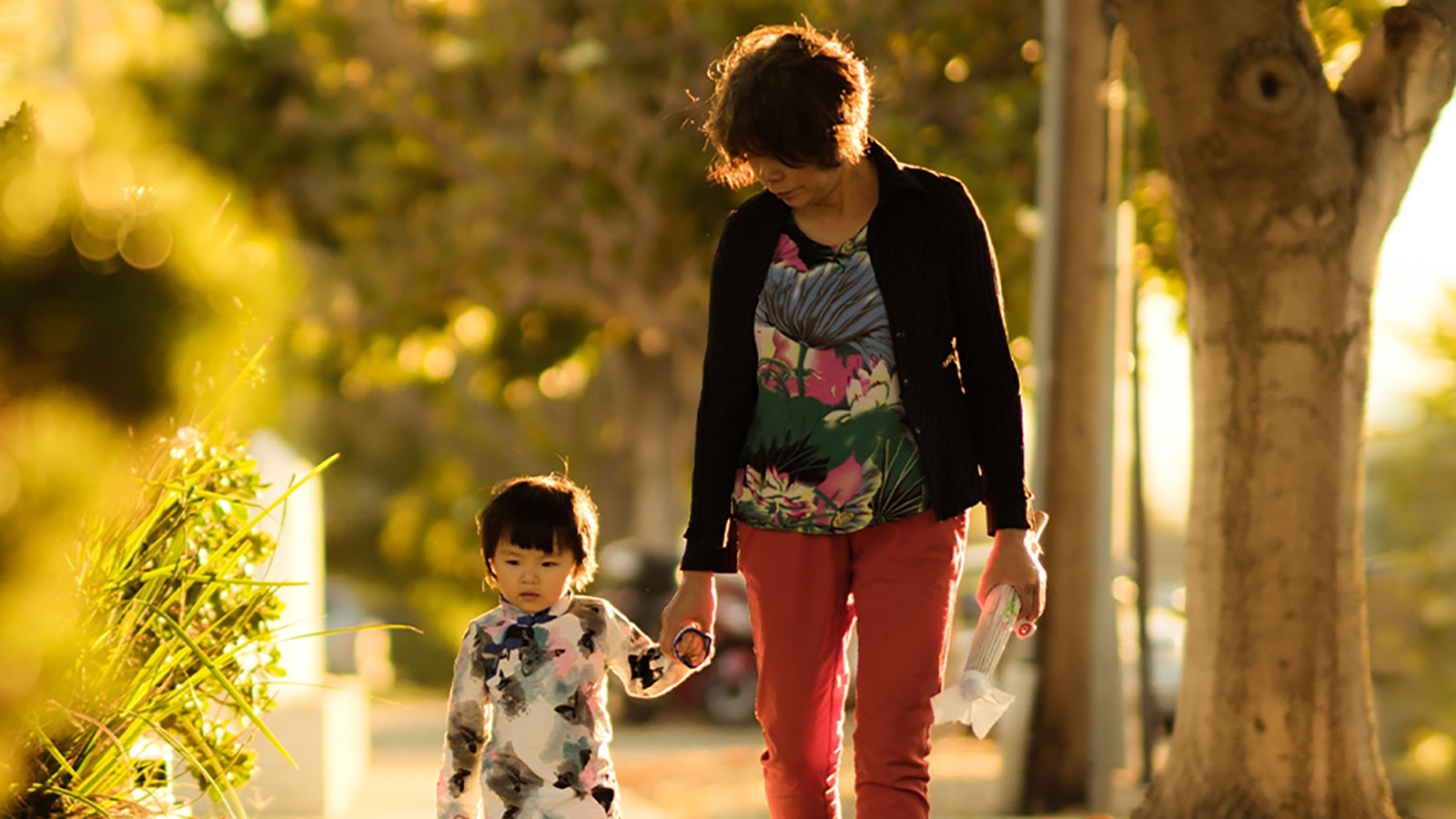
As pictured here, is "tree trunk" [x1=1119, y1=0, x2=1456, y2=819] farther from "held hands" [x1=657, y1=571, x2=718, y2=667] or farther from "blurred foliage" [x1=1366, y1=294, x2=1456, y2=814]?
"held hands" [x1=657, y1=571, x2=718, y2=667]

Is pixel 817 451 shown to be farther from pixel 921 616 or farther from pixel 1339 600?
pixel 1339 600

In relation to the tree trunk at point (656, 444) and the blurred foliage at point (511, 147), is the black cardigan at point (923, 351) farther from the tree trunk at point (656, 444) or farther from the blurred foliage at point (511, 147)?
the tree trunk at point (656, 444)

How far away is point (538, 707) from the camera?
12.0 feet

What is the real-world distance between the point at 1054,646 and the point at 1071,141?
2179 mm

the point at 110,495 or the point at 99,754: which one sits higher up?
the point at 110,495

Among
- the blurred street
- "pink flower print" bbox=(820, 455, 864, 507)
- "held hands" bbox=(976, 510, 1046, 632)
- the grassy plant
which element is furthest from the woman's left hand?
the blurred street

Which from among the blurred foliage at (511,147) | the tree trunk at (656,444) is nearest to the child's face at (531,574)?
the blurred foliage at (511,147)

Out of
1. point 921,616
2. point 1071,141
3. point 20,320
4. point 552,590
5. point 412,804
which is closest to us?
point 20,320

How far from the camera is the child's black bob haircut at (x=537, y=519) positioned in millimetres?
3695

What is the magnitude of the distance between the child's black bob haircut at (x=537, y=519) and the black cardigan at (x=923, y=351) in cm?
24

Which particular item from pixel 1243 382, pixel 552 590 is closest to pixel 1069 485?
pixel 1243 382

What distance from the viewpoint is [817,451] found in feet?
11.4

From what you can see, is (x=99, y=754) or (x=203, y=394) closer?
(x=203, y=394)

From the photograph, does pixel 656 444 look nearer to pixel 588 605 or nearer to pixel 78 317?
pixel 588 605
